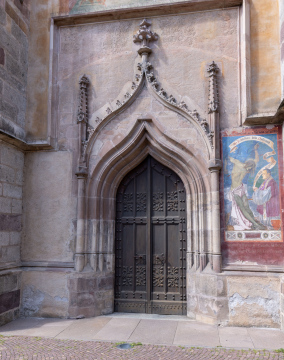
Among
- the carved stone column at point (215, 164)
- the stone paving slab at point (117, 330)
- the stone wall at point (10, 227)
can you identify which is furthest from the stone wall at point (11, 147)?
the carved stone column at point (215, 164)

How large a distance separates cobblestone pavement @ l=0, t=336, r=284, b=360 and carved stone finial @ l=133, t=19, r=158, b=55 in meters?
4.78

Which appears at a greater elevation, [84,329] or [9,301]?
[9,301]

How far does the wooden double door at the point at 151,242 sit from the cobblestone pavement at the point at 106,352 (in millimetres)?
1653

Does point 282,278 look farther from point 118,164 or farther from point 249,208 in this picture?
point 118,164

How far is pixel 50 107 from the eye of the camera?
261 inches

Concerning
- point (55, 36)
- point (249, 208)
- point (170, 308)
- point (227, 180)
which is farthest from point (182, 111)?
point (170, 308)

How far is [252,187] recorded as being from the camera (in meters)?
5.82

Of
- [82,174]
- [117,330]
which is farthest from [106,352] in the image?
[82,174]

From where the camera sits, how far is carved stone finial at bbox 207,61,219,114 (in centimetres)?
600

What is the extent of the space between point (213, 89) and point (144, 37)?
1.61 m

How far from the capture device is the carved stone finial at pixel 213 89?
6.00 m

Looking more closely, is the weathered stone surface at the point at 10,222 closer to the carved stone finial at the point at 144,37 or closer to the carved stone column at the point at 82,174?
the carved stone column at the point at 82,174

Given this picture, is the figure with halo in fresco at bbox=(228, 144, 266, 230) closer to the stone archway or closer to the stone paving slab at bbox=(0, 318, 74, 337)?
the stone archway

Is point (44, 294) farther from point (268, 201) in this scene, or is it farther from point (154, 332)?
point (268, 201)
